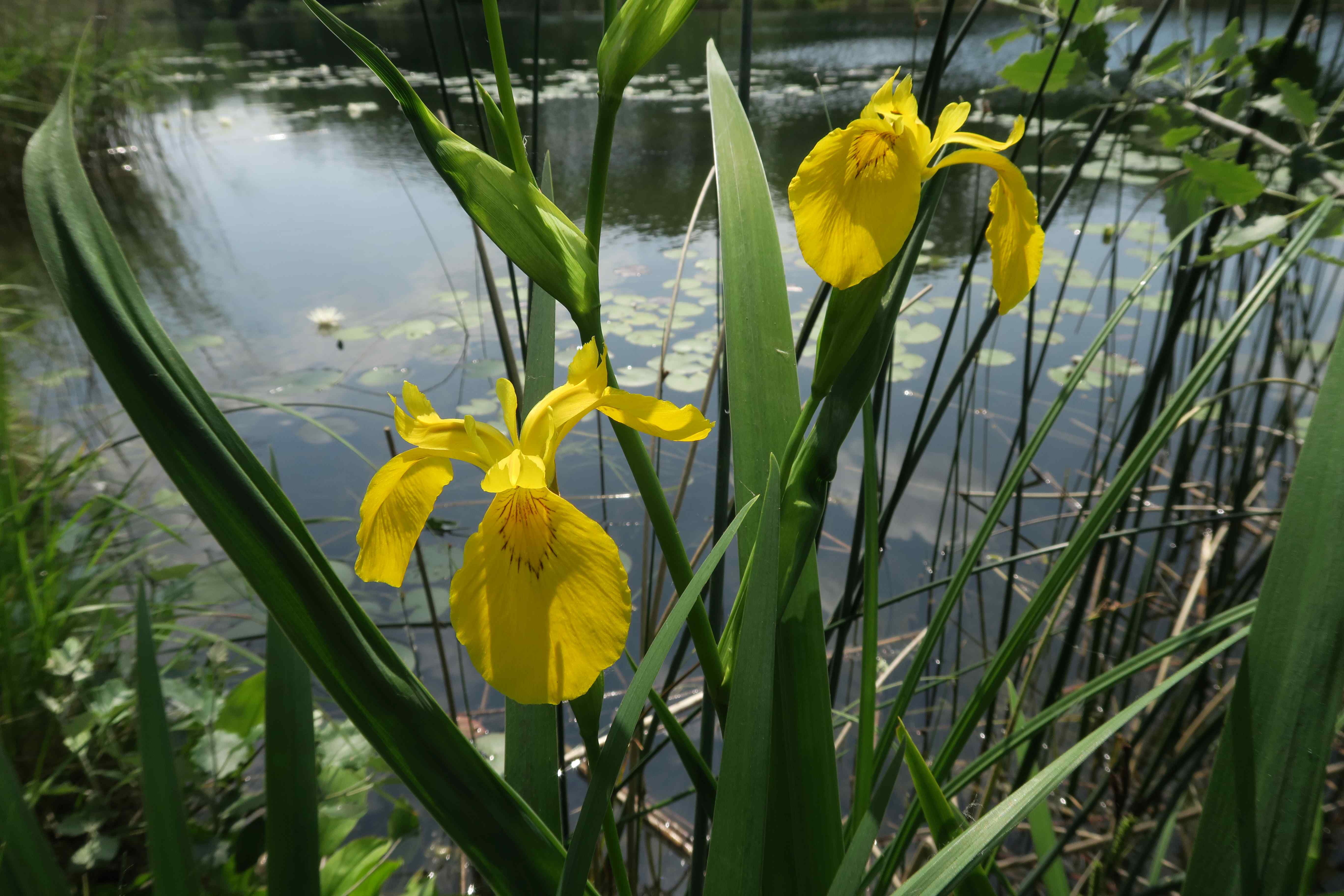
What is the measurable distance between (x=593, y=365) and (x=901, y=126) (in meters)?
0.18

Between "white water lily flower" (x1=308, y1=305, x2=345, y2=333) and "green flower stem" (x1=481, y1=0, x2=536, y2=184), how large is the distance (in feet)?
7.06

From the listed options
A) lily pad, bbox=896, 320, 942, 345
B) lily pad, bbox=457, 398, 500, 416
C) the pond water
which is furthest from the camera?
lily pad, bbox=896, 320, 942, 345

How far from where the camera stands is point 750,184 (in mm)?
422

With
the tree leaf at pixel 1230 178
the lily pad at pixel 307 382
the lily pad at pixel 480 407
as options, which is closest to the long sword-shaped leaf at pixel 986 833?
the tree leaf at pixel 1230 178

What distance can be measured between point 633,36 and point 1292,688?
39 centimetres

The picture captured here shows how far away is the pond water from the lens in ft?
5.14

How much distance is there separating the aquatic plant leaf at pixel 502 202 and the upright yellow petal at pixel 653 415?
0.04 metres

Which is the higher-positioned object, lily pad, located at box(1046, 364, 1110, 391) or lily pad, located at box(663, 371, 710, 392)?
lily pad, located at box(1046, 364, 1110, 391)

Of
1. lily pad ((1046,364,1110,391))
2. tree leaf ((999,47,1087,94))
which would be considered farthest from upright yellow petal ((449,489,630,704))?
lily pad ((1046,364,1110,391))

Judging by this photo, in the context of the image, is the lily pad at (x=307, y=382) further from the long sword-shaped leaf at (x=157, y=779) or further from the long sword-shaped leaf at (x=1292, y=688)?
the long sword-shaped leaf at (x=1292, y=688)

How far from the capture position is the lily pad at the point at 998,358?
2.00m

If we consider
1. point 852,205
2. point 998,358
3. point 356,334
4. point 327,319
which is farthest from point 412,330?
point 852,205

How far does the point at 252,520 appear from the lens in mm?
253

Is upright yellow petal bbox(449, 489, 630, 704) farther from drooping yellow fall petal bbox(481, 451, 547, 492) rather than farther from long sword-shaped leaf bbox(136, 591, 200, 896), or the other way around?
long sword-shaped leaf bbox(136, 591, 200, 896)
